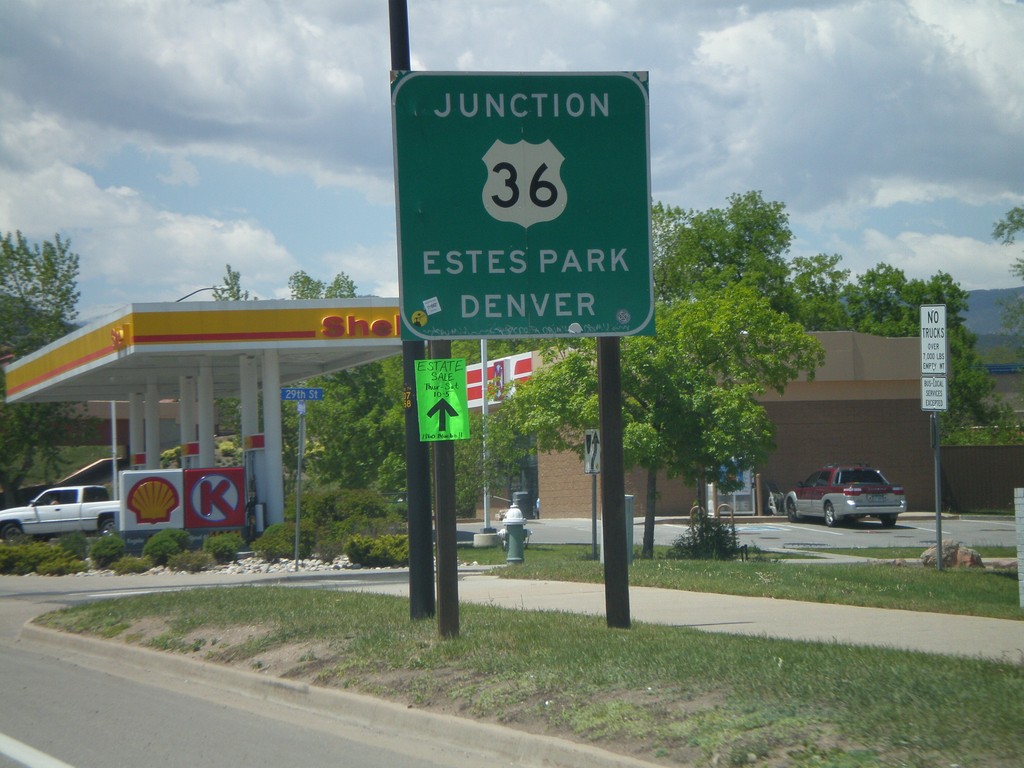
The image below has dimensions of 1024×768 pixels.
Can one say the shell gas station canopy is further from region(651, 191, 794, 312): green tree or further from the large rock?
region(651, 191, 794, 312): green tree

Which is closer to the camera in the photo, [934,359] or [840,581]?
[840,581]

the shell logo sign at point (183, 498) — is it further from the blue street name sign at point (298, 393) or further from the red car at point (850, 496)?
the red car at point (850, 496)

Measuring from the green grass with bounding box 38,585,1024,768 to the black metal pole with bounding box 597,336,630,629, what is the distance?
32 cm

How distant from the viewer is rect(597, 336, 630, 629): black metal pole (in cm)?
1058

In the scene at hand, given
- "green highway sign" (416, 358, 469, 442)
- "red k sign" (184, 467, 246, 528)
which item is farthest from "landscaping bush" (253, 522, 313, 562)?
"green highway sign" (416, 358, 469, 442)

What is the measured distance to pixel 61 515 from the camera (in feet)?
126

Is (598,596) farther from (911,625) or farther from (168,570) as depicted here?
(168,570)

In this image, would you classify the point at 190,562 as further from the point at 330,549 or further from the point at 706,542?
the point at 706,542

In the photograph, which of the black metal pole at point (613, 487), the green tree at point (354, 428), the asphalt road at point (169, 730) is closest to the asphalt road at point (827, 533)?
the green tree at point (354, 428)

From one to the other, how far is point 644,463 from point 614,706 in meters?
15.9

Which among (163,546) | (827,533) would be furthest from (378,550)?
(827,533)

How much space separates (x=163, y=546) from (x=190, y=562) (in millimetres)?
922

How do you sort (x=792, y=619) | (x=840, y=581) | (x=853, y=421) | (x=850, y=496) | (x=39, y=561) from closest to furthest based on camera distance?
(x=792, y=619) → (x=840, y=581) → (x=39, y=561) → (x=850, y=496) → (x=853, y=421)

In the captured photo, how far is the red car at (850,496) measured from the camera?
34.0 meters
